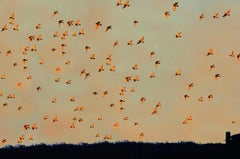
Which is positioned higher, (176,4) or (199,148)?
(176,4)

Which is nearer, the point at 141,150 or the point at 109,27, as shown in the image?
the point at 141,150

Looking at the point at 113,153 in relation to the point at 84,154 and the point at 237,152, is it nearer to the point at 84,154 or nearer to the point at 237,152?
the point at 84,154

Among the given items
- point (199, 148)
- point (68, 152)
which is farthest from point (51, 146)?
point (199, 148)

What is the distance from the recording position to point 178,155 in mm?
60188

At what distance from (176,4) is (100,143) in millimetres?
11953

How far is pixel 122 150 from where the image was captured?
61531mm

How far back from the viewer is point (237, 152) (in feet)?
195

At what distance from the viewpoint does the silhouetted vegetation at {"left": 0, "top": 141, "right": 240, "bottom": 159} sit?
60250mm

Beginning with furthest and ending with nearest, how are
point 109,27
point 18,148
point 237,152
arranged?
point 109,27
point 18,148
point 237,152

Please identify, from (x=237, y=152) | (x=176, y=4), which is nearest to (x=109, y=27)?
(x=176, y=4)

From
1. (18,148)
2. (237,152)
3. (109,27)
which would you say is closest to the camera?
(237,152)

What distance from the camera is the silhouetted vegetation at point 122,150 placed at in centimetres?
6025

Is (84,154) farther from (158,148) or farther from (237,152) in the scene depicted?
(237,152)

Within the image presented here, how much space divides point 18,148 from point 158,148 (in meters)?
10.0
